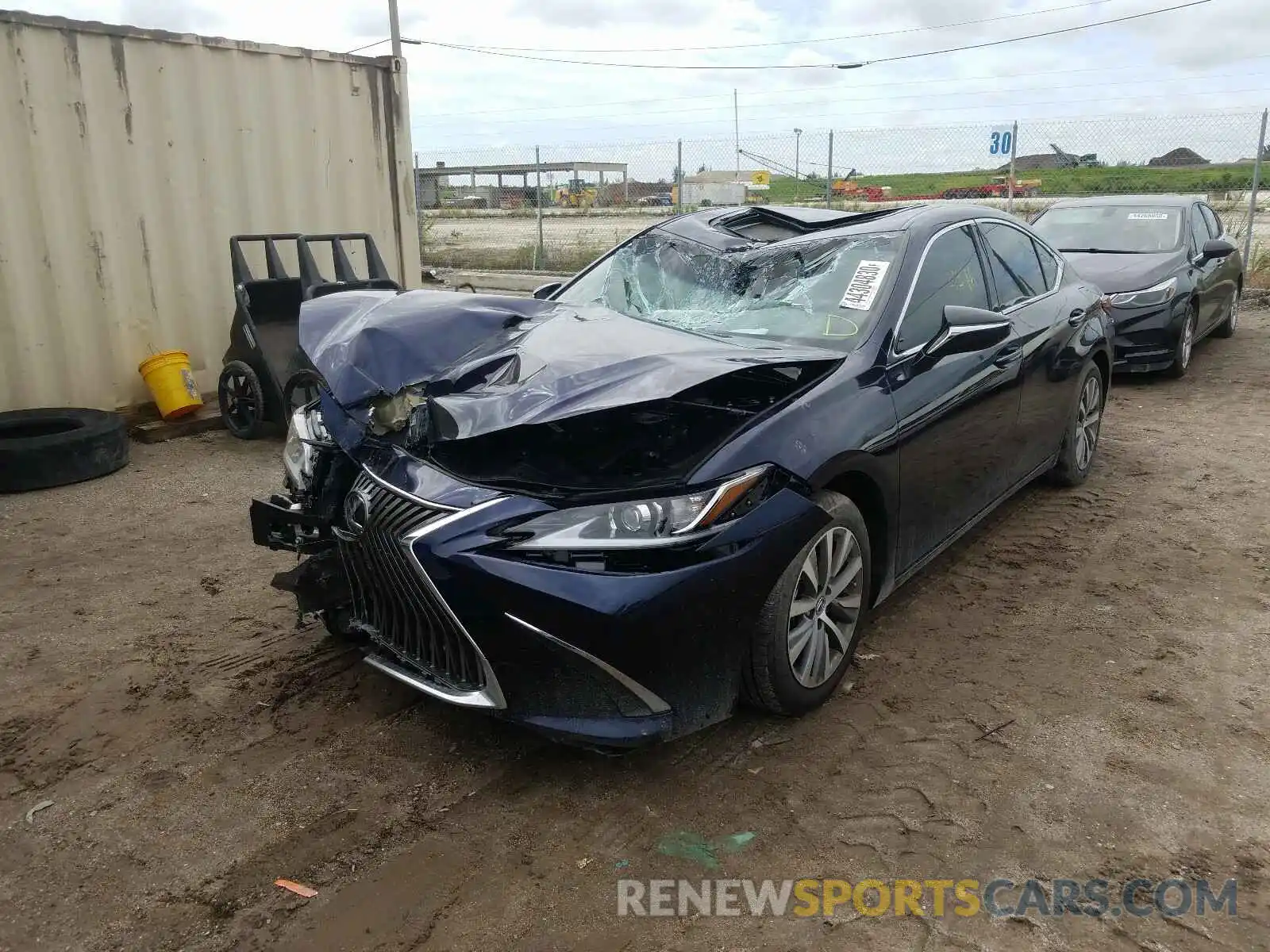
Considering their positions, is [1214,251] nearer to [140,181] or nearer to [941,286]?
[941,286]

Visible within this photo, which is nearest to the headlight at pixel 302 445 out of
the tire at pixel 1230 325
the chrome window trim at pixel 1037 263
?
the chrome window trim at pixel 1037 263

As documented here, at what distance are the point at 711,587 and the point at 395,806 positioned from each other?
3.75ft

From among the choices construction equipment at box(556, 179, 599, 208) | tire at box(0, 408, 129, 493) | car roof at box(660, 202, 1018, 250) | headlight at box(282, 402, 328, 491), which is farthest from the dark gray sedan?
construction equipment at box(556, 179, 599, 208)

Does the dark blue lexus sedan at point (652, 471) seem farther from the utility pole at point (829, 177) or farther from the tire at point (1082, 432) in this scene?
the utility pole at point (829, 177)

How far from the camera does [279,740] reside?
3.20 meters

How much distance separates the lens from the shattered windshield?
12.2 ft

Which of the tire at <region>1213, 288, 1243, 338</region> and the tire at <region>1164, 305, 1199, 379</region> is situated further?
the tire at <region>1213, 288, 1243, 338</region>

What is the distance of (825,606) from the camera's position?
3.23m

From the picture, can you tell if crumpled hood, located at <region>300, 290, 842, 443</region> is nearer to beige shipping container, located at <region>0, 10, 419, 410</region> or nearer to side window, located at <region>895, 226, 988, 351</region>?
side window, located at <region>895, 226, 988, 351</region>

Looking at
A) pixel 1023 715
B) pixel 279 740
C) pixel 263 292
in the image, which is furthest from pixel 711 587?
pixel 263 292

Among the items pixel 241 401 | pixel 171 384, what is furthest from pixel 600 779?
pixel 171 384

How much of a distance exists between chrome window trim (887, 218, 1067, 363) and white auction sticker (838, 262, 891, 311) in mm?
124

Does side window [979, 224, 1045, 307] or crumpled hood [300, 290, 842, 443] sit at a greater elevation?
side window [979, 224, 1045, 307]

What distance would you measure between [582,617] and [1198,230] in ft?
30.5
